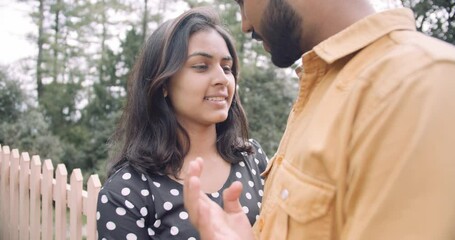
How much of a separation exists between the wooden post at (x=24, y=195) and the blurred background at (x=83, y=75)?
18.7 feet

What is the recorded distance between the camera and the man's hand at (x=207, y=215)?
3.31 feet

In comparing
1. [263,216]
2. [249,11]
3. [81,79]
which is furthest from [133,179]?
[81,79]

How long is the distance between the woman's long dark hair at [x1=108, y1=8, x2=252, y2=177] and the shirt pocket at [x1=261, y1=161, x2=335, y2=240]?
906 millimetres

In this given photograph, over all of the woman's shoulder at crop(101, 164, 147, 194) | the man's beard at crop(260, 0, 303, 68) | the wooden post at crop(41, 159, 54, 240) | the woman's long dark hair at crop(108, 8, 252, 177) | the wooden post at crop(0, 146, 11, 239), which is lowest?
the wooden post at crop(0, 146, 11, 239)

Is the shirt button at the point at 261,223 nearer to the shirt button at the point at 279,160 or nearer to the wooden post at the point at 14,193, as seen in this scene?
the shirt button at the point at 279,160

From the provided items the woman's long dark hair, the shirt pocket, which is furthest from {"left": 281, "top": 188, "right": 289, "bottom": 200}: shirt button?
the woman's long dark hair

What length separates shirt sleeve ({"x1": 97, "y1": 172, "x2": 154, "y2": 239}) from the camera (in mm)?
1563

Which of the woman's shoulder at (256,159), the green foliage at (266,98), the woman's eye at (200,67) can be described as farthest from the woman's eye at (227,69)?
the green foliage at (266,98)

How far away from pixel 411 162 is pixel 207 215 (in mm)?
518

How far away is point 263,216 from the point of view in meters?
1.02

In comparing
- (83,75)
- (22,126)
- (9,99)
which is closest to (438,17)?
(22,126)

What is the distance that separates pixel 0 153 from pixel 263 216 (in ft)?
11.2

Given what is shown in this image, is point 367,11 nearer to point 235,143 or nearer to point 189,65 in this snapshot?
point 189,65

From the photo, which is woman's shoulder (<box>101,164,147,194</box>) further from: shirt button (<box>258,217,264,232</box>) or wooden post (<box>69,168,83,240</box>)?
wooden post (<box>69,168,83,240</box>)
